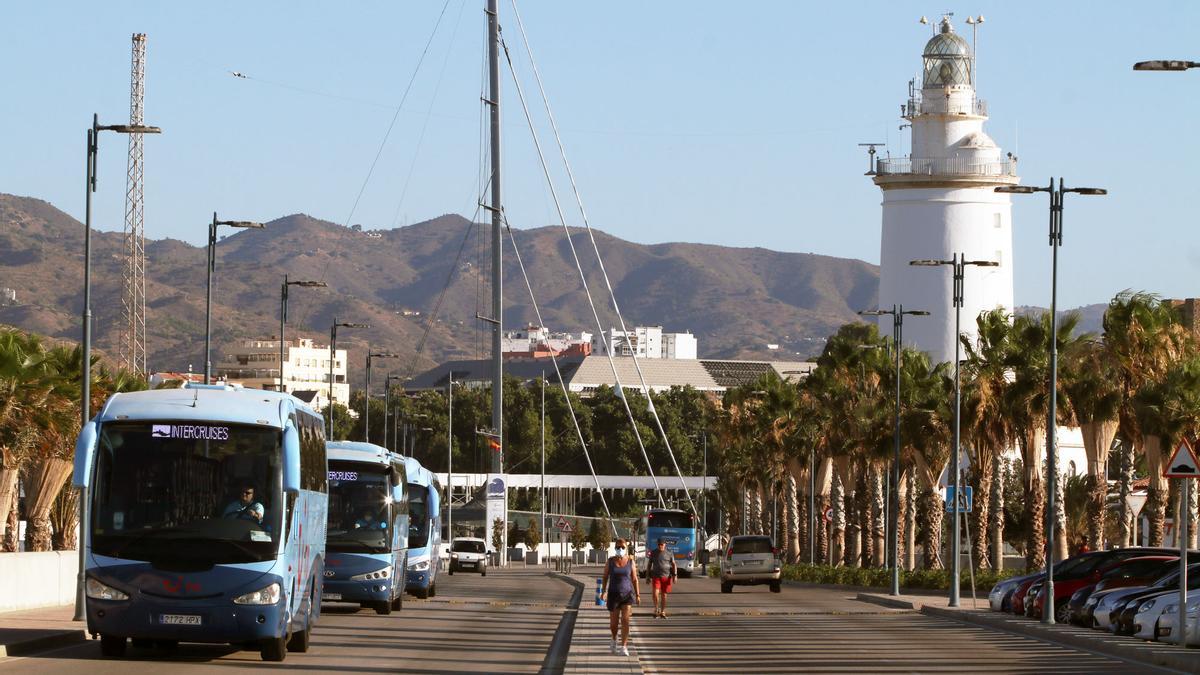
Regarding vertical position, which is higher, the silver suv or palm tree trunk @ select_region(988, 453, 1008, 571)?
palm tree trunk @ select_region(988, 453, 1008, 571)

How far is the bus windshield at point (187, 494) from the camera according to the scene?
21.9 meters

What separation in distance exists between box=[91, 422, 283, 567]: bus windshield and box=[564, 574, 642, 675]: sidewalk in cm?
414

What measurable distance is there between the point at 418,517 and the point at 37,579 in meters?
12.8

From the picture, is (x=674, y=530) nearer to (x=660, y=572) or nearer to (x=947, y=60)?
(x=947, y=60)

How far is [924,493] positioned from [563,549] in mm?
43034

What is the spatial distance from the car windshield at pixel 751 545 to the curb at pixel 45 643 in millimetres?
33904

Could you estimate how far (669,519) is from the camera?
7888cm

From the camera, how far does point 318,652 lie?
25.3m

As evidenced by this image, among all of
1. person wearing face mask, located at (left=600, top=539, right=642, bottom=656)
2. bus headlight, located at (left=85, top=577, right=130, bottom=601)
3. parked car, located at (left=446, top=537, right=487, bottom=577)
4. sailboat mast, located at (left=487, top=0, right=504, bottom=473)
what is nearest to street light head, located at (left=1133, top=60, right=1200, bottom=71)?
person wearing face mask, located at (left=600, top=539, right=642, bottom=656)

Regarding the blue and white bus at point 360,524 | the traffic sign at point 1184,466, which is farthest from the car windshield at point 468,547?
the traffic sign at point 1184,466

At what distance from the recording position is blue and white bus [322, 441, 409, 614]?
34.7 m

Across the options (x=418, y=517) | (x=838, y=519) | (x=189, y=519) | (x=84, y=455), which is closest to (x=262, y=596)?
(x=189, y=519)

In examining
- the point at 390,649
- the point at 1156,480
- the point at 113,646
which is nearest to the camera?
the point at 113,646

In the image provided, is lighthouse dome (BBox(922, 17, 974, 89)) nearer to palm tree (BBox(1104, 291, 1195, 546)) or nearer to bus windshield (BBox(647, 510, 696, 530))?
bus windshield (BBox(647, 510, 696, 530))
